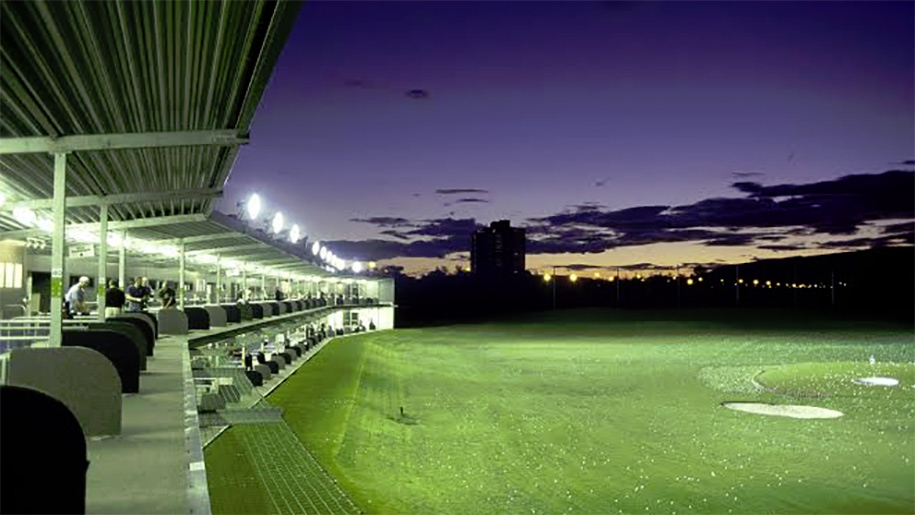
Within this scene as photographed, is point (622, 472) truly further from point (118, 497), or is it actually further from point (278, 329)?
Answer: point (278, 329)

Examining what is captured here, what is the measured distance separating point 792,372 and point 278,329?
23258 millimetres

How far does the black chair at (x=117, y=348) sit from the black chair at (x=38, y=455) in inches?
264

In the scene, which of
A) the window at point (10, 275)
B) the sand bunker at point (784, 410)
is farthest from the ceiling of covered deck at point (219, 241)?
the sand bunker at point (784, 410)

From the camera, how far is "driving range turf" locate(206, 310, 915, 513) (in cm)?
1625

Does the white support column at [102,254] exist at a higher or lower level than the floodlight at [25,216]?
lower

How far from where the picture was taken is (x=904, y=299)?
478 feet

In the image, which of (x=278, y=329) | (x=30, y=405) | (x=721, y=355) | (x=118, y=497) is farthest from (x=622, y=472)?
(x=721, y=355)

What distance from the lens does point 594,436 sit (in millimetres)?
22672

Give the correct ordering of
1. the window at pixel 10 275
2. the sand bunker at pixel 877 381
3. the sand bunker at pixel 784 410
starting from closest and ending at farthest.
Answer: the sand bunker at pixel 784 410, the window at pixel 10 275, the sand bunker at pixel 877 381

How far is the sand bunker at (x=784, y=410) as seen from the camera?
2616 centimetres

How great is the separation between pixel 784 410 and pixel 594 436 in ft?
27.1

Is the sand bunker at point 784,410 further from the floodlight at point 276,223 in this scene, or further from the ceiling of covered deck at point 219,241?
the floodlight at point 276,223

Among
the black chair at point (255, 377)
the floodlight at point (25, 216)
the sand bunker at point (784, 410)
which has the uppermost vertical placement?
the floodlight at point (25, 216)

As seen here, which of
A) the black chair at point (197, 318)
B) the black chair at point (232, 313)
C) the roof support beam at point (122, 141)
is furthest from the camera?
the black chair at point (232, 313)
